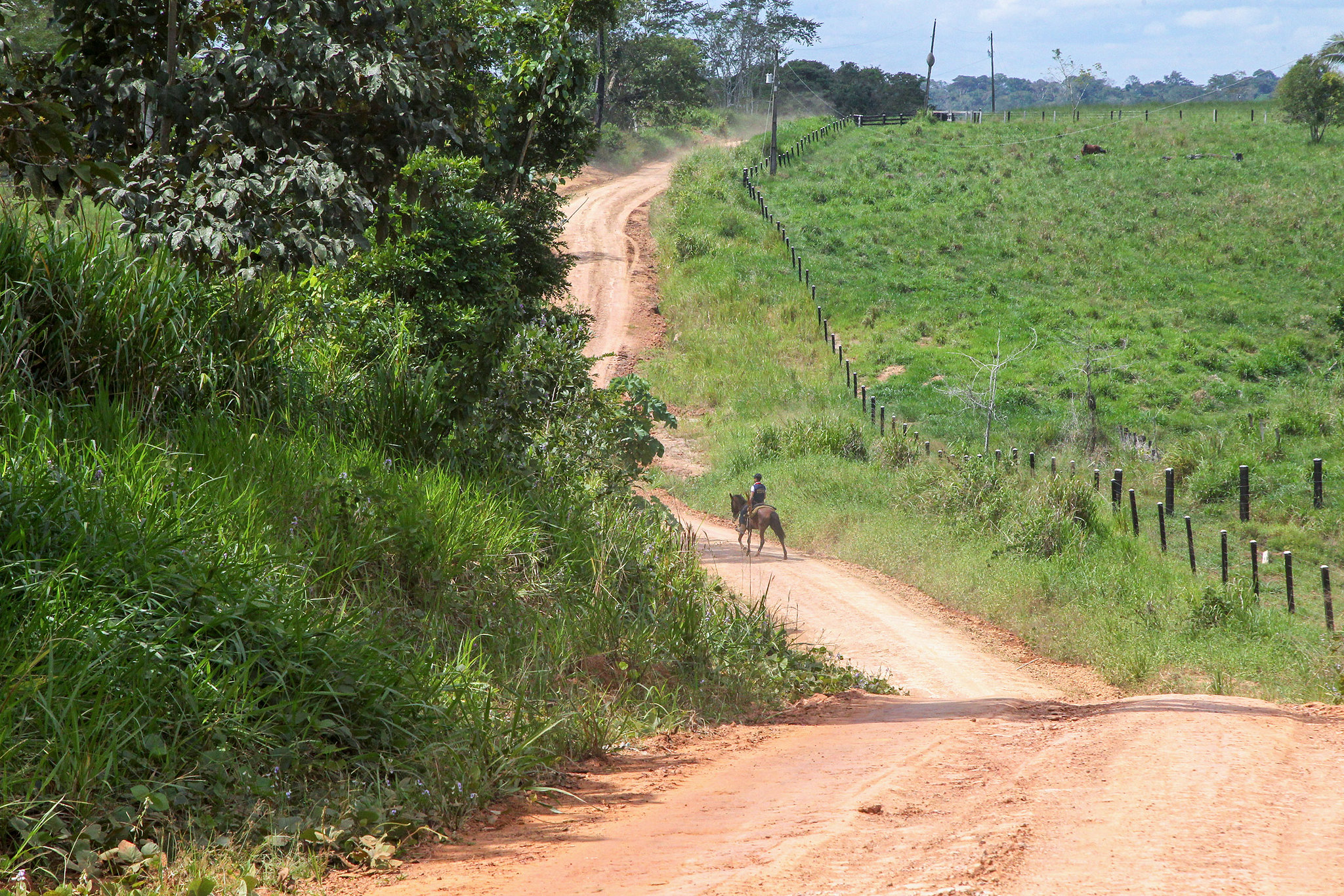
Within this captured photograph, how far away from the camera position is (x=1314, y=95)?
177 ft

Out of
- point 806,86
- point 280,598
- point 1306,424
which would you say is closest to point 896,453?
point 1306,424

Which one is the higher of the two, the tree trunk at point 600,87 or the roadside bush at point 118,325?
the tree trunk at point 600,87

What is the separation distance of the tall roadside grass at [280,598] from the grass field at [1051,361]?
593 centimetres

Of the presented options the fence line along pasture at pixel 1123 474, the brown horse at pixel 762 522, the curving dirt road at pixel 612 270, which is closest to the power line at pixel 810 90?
the curving dirt road at pixel 612 270

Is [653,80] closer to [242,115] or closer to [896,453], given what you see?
[896,453]

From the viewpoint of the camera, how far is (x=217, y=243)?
5.94 metres

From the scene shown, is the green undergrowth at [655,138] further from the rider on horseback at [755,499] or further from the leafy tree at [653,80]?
the rider on horseback at [755,499]

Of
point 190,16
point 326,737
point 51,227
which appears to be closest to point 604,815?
point 326,737

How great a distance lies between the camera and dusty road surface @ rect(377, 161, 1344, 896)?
11.7ft

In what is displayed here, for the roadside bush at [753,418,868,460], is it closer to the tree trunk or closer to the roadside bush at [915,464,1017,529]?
the roadside bush at [915,464,1017,529]

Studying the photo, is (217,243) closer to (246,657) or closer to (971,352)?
(246,657)

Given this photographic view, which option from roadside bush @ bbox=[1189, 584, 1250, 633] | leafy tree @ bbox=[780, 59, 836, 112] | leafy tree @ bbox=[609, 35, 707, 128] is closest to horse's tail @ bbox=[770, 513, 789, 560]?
roadside bush @ bbox=[1189, 584, 1250, 633]

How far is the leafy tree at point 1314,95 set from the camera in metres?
53.1

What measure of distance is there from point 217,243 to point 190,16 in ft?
8.77
